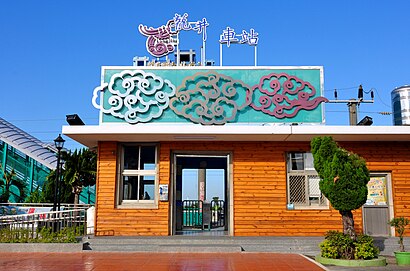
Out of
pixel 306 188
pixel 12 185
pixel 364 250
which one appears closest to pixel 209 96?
pixel 306 188

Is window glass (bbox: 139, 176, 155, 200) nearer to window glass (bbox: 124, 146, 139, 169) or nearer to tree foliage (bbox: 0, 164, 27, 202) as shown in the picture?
window glass (bbox: 124, 146, 139, 169)

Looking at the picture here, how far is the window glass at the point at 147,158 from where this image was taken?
1242cm

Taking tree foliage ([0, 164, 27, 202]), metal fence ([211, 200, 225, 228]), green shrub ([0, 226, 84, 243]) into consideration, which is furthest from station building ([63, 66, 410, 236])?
tree foliage ([0, 164, 27, 202])

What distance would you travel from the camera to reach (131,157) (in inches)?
494

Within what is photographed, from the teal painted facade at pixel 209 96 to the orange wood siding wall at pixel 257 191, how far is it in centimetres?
84

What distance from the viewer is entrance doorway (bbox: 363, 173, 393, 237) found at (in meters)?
12.2

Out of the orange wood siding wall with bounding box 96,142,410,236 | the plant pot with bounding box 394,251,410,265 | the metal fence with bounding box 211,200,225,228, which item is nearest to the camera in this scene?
the plant pot with bounding box 394,251,410,265

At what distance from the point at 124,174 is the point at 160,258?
3556 mm

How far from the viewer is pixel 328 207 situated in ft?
39.6

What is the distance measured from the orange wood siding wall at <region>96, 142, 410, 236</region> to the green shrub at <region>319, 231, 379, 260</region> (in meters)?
2.89

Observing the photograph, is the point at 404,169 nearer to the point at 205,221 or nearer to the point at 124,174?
the point at 205,221

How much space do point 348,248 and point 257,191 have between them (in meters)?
3.66

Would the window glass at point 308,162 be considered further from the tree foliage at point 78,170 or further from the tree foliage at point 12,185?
the tree foliage at point 12,185

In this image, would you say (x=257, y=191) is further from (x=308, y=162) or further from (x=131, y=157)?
(x=131, y=157)
